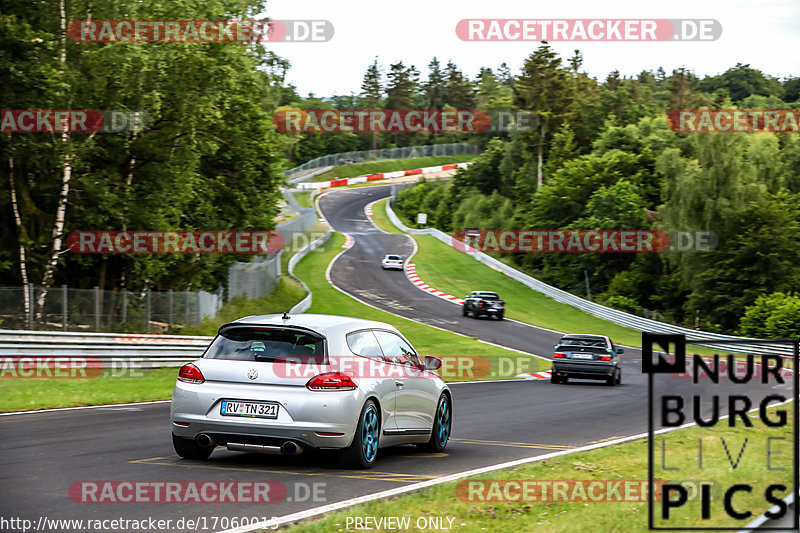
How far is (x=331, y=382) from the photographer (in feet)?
31.7

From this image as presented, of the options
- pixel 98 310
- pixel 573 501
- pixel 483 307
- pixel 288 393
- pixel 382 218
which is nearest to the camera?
pixel 573 501

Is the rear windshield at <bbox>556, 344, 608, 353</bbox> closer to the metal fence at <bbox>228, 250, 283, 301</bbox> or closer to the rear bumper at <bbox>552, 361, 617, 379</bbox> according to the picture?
the rear bumper at <bbox>552, 361, 617, 379</bbox>

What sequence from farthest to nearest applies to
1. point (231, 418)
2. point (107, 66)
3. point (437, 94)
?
point (437, 94) < point (107, 66) < point (231, 418)

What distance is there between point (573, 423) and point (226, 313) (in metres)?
23.7

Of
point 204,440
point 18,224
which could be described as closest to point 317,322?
point 204,440

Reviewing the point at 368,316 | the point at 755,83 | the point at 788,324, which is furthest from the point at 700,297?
the point at 755,83

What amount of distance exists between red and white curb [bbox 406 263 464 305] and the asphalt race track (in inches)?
1272

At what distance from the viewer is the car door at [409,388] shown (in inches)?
432

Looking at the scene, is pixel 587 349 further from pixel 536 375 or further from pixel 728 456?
pixel 728 456

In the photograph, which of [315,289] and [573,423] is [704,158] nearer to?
[315,289]

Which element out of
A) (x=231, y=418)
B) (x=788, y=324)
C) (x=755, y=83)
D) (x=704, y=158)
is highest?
(x=755, y=83)

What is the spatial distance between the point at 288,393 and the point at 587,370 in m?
18.7

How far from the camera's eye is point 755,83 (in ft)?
518

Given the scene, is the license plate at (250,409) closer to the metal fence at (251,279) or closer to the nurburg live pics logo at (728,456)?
the nurburg live pics logo at (728,456)
